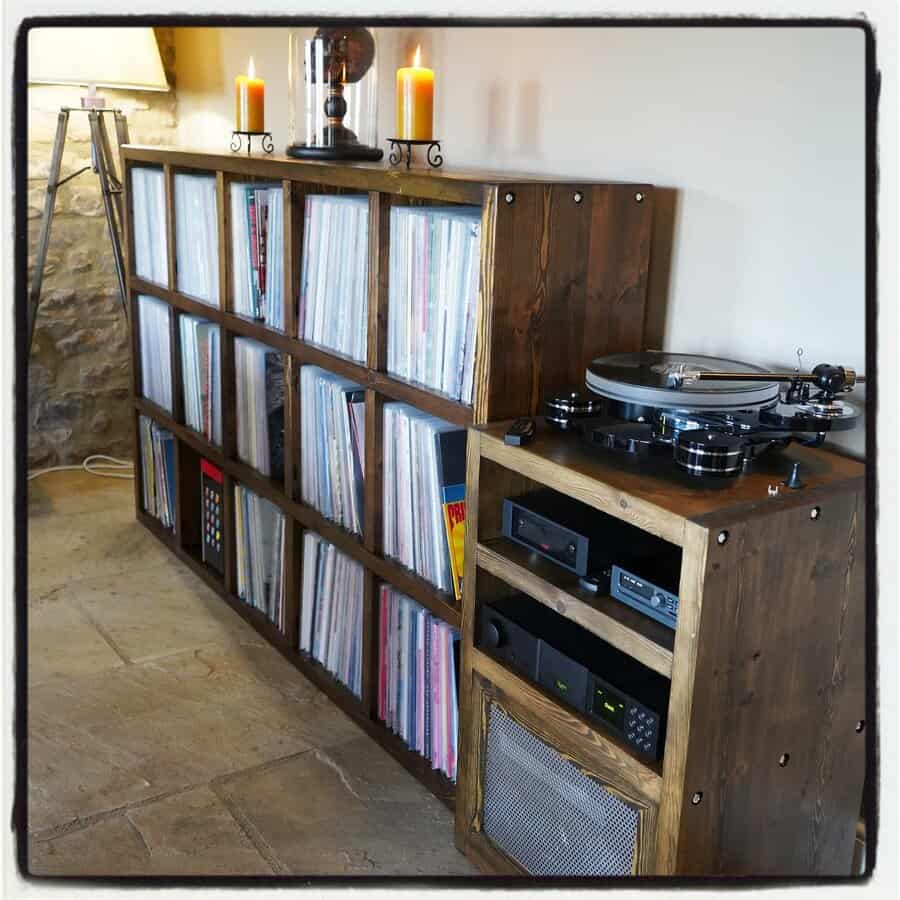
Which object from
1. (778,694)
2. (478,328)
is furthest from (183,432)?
(778,694)

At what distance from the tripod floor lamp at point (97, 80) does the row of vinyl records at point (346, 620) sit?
0.86m

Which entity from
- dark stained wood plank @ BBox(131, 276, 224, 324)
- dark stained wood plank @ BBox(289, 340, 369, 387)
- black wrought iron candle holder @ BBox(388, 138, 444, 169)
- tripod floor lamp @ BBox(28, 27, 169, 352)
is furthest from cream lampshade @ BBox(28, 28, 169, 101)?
dark stained wood plank @ BBox(289, 340, 369, 387)

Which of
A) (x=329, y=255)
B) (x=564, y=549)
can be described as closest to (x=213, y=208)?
(x=329, y=255)

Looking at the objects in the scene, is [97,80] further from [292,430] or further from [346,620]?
[346,620]

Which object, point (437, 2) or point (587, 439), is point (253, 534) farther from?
point (437, 2)

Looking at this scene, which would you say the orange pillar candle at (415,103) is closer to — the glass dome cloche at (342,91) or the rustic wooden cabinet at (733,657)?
the glass dome cloche at (342,91)

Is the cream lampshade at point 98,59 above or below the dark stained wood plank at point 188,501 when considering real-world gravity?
above

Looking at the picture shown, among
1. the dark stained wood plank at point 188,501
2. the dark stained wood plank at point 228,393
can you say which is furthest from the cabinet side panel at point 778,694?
the dark stained wood plank at point 188,501

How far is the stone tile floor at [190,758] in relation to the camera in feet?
5.16

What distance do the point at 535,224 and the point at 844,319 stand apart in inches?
17.5

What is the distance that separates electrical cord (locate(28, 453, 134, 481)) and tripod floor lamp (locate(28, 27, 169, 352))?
20.6 inches

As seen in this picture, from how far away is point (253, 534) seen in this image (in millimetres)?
2332

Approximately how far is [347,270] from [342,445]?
1.07ft

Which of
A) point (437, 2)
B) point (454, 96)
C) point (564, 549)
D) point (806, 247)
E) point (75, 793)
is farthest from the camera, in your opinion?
point (454, 96)
